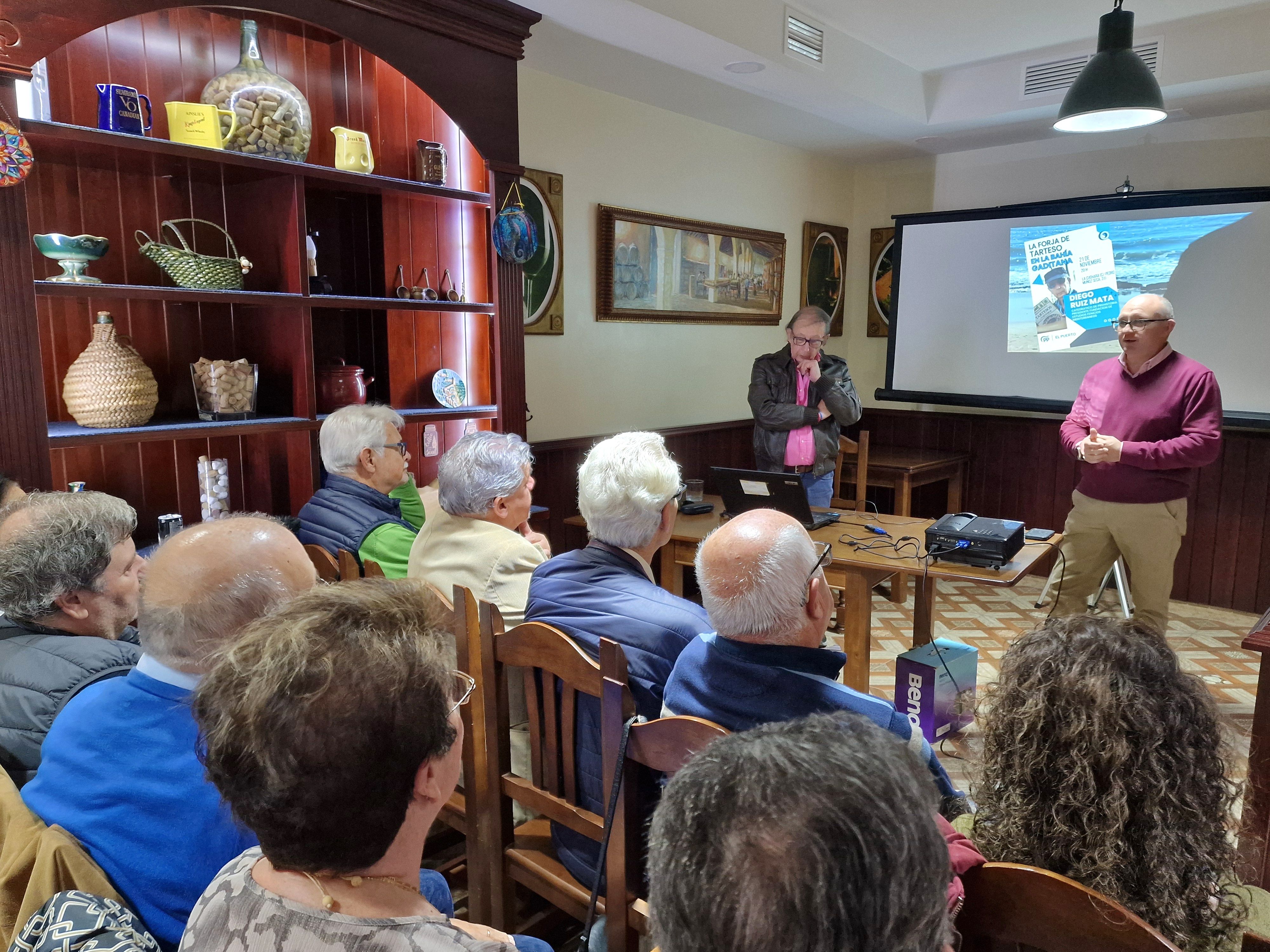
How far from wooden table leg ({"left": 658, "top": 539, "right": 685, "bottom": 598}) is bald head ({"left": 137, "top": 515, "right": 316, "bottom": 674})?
79.6 inches

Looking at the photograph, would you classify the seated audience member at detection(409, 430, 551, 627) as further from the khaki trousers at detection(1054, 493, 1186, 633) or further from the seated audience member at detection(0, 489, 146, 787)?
the khaki trousers at detection(1054, 493, 1186, 633)

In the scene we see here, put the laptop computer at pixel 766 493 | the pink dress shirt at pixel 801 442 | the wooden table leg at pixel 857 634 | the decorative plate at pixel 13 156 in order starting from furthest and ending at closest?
the pink dress shirt at pixel 801 442 < the laptop computer at pixel 766 493 < the wooden table leg at pixel 857 634 < the decorative plate at pixel 13 156

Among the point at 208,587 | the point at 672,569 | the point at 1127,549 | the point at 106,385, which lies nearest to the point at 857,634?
the point at 672,569

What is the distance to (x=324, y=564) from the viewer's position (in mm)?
2129

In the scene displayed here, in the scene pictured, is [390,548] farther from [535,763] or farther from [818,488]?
[818,488]

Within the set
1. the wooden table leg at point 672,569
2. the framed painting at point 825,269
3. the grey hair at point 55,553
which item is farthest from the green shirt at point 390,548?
the framed painting at point 825,269

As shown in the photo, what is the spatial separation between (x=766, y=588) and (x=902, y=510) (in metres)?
3.56

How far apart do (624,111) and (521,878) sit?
3632 millimetres

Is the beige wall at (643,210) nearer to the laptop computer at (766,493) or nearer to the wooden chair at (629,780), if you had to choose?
the laptop computer at (766,493)

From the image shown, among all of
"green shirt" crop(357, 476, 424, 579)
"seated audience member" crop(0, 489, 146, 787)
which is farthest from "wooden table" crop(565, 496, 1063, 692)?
"seated audience member" crop(0, 489, 146, 787)

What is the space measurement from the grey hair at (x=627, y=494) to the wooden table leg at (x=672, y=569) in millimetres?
1293

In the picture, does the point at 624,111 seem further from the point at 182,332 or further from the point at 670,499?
the point at 670,499

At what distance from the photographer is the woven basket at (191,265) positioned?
2447 millimetres

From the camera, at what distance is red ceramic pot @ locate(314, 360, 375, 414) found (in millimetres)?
2945
